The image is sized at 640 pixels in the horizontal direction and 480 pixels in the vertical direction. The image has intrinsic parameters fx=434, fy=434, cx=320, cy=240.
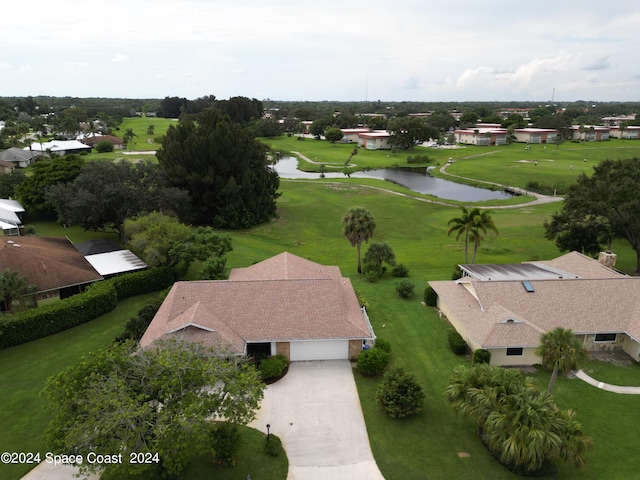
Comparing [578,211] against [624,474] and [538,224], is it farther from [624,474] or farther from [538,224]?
[624,474]

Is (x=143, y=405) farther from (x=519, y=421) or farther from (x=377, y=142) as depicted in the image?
(x=377, y=142)

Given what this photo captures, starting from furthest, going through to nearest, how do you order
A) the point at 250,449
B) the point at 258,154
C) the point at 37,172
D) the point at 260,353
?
the point at 258,154 < the point at 37,172 < the point at 260,353 < the point at 250,449

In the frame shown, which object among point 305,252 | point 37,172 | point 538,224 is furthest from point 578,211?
point 37,172

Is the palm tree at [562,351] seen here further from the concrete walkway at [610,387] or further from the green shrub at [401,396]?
the green shrub at [401,396]

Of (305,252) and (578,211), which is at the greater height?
(578,211)

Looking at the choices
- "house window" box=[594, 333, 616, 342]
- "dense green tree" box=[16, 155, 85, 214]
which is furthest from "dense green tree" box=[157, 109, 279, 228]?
"house window" box=[594, 333, 616, 342]

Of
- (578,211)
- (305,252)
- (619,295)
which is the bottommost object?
(305,252)
